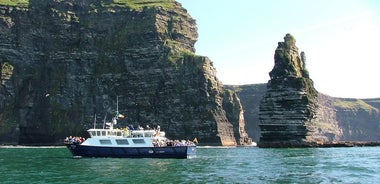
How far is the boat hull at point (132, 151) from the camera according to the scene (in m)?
92.9

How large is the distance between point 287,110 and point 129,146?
8108cm

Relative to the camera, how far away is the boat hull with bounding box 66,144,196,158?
305 feet

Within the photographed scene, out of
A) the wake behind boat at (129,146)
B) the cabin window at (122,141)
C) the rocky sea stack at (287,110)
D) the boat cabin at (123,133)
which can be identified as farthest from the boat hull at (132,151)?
the rocky sea stack at (287,110)

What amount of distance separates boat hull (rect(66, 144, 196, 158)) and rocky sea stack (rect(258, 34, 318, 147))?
73.3 m

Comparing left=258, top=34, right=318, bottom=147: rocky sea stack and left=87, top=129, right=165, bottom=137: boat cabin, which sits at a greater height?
left=258, top=34, right=318, bottom=147: rocky sea stack

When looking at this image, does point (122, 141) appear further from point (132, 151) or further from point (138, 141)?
point (138, 141)

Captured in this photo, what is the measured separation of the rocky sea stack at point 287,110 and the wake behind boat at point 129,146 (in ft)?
240

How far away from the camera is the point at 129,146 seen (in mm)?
93500

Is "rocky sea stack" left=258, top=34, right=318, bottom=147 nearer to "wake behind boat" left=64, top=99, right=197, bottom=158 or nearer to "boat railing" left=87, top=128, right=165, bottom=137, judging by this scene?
"wake behind boat" left=64, top=99, right=197, bottom=158

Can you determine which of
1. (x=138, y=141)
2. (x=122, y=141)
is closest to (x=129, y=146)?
(x=122, y=141)

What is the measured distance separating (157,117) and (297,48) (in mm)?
58810

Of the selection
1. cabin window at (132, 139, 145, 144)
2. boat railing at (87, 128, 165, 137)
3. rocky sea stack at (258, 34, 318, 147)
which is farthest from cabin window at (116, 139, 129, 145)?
rocky sea stack at (258, 34, 318, 147)

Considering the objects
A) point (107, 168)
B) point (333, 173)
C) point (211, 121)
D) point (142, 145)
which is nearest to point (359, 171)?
point (333, 173)

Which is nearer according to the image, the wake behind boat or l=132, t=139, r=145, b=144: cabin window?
the wake behind boat
